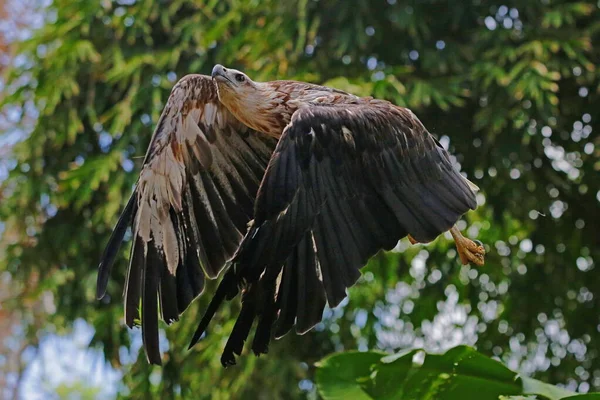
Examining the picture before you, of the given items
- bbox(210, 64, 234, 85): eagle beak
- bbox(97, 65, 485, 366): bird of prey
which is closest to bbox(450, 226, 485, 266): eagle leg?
bbox(97, 65, 485, 366): bird of prey

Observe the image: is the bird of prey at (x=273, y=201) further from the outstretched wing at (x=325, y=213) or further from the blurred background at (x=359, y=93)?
the blurred background at (x=359, y=93)

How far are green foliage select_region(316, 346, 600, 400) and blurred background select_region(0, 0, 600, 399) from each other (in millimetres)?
2588

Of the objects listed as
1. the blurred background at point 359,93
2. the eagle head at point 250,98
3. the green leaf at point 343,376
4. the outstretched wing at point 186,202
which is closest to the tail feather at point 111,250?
the outstretched wing at point 186,202

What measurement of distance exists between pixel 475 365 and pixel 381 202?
112 cm

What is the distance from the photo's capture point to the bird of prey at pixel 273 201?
3873 millimetres

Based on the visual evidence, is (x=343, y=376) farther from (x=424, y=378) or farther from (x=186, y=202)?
(x=186, y=202)

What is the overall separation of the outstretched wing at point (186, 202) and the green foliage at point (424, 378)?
91cm

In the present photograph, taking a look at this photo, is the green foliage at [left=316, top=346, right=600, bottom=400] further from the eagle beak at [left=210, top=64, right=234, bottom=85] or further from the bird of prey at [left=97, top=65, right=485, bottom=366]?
the eagle beak at [left=210, top=64, right=234, bottom=85]

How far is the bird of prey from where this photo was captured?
387cm

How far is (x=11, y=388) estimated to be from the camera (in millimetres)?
14539

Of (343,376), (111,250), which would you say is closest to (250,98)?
(111,250)

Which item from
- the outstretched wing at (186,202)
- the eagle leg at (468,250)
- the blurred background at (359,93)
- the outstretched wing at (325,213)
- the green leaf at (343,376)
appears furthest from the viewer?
the blurred background at (359,93)

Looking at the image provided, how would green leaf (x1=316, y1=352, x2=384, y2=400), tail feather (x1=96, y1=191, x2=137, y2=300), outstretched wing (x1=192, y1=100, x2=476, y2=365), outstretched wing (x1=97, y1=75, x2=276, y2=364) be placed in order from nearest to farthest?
outstretched wing (x1=192, y1=100, x2=476, y2=365), tail feather (x1=96, y1=191, x2=137, y2=300), outstretched wing (x1=97, y1=75, x2=276, y2=364), green leaf (x1=316, y1=352, x2=384, y2=400)

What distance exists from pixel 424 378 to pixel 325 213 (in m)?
1.42
